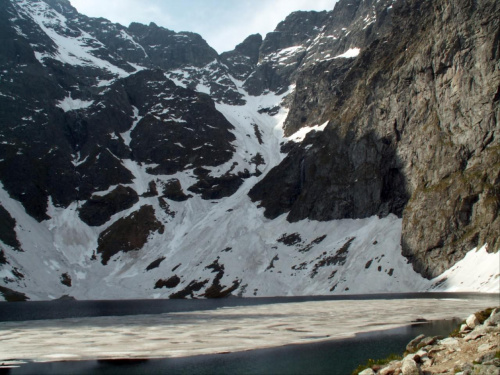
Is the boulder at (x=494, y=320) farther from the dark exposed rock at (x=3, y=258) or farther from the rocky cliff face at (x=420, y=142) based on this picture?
the dark exposed rock at (x=3, y=258)

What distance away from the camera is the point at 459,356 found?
2003 centimetres

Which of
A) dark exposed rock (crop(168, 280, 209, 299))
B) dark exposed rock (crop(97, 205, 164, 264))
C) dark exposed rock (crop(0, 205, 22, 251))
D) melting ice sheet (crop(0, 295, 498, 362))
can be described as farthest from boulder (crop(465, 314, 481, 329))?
dark exposed rock (crop(0, 205, 22, 251))

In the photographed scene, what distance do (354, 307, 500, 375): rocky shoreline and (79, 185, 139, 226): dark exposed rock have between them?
559 ft

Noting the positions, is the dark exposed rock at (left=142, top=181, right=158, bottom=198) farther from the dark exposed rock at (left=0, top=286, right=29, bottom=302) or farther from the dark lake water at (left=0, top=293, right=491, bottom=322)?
the dark lake water at (left=0, top=293, right=491, bottom=322)

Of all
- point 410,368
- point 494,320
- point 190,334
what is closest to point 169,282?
point 190,334

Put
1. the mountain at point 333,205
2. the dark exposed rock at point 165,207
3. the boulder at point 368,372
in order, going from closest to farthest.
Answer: the boulder at point 368,372, the mountain at point 333,205, the dark exposed rock at point 165,207

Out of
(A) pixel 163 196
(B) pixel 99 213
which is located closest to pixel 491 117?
(A) pixel 163 196

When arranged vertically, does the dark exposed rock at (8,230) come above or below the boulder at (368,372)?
above

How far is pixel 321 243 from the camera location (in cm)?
12950

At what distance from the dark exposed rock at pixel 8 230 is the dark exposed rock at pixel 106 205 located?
92.0ft

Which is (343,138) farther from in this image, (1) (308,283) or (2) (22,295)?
(2) (22,295)

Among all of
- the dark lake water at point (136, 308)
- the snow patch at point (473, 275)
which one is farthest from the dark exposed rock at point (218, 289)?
the snow patch at point (473, 275)

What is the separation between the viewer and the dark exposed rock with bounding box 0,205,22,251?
15050 cm

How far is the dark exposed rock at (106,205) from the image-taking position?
18175cm
